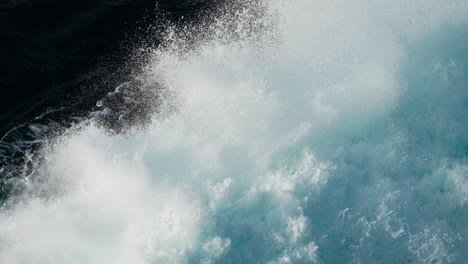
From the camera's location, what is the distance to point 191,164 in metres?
14.5

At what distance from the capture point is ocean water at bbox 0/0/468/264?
12.3m

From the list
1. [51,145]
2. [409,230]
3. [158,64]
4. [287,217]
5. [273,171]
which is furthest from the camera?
[158,64]

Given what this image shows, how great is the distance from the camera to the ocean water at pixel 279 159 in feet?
40.4

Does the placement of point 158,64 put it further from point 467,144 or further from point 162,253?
point 467,144

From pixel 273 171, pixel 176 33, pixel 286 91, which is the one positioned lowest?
pixel 273 171

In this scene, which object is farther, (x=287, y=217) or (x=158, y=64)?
(x=158, y=64)

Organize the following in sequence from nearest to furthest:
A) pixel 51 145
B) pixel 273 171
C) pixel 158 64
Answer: pixel 273 171 < pixel 51 145 < pixel 158 64

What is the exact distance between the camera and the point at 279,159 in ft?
46.2

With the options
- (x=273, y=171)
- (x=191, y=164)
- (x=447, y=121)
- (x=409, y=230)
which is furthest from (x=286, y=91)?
(x=409, y=230)

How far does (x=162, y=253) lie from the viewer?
12.4 m

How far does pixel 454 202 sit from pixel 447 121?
3.02m

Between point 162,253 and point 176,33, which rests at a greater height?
point 176,33

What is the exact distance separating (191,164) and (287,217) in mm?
4066

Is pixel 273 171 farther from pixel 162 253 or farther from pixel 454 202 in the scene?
pixel 454 202
